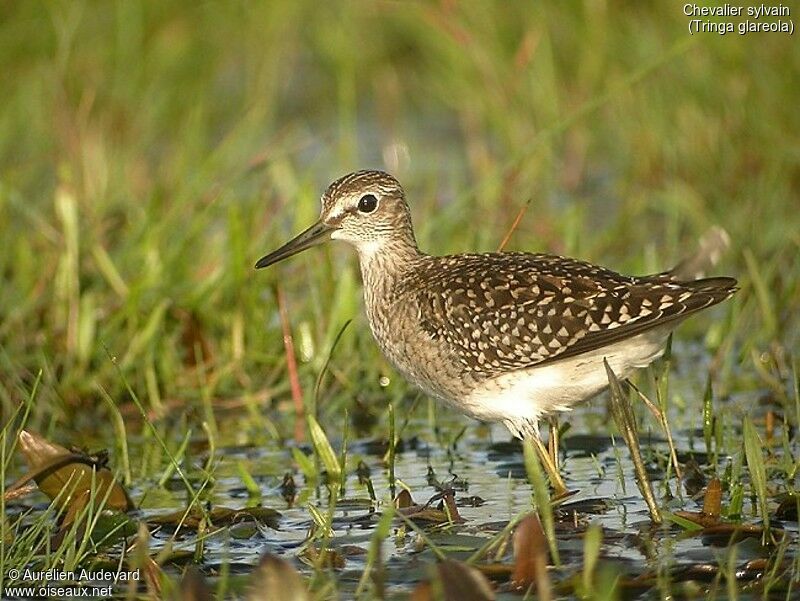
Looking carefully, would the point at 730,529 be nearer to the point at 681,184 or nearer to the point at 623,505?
the point at 623,505

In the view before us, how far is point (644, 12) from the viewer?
1173 centimetres

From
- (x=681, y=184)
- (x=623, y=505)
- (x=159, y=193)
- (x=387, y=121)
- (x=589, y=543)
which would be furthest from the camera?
(x=387, y=121)

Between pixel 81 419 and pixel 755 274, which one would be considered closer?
pixel 755 274

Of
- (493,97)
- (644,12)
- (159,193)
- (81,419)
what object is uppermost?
(644,12)

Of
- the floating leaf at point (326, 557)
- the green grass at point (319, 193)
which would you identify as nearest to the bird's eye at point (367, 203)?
the green grass at point (319, 193)

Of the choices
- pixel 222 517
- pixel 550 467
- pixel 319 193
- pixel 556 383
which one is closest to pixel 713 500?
pixel 550 467

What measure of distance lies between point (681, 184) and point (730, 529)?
4890mm

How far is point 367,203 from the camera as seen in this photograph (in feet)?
24.4

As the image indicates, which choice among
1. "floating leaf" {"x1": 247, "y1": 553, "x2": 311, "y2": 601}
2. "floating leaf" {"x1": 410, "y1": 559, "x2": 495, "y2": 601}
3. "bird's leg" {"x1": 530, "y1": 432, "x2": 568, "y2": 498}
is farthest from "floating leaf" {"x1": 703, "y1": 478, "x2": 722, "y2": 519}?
"floating leaf" {"x1": 247, "y1": 553, "x2": 311, "y2": 601}

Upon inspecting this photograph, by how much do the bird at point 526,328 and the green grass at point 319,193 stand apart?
1.23 feet

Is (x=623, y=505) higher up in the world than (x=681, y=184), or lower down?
lower down

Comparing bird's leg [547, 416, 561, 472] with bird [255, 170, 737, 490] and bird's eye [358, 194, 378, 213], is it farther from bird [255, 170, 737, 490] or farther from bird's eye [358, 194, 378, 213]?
bird's eye [358, 194, 378, 213]

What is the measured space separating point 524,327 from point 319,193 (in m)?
4.49

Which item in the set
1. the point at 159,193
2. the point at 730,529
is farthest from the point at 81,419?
the point at 730,529
